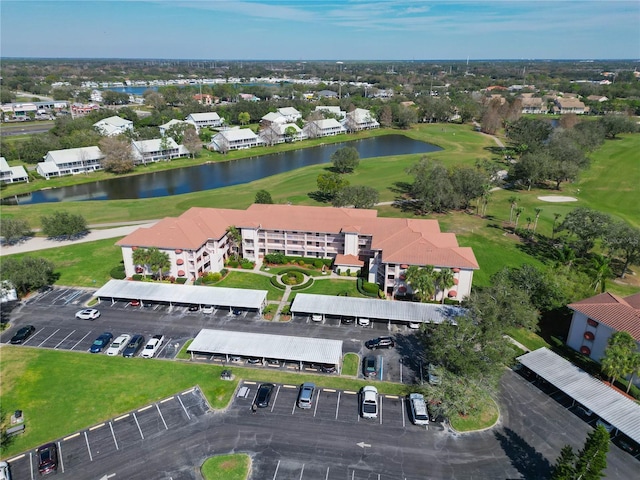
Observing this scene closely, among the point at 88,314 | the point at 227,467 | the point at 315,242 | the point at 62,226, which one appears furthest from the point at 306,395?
the point at 62,226

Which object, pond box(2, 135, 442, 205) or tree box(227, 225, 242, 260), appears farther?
pond box(2, 135, 442, 205)

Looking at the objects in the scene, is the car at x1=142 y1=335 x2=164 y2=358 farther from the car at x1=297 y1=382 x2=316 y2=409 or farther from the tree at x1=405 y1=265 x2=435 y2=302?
the tree at x1=405 y1=265 x2=435 y2=302

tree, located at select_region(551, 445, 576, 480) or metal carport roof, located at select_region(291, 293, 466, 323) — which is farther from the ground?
tree, located at select_region(551, 445, 576, 480)

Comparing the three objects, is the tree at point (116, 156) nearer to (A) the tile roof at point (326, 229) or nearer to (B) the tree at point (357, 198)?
(A) the tile roof at point (326, 229)

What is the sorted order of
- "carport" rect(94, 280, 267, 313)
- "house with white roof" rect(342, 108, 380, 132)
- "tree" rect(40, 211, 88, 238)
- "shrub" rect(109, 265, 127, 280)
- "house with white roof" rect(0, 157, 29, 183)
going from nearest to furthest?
"carport" rect(94, 280, 267, 313) → "shrub" rect(109, 265, 127, 280) → "tree" rect(40, 211, 88, 238) → "house with white roof" rect(0, 157, 29, 183) → "house with white roof" rect(342, 108, 380, 132)

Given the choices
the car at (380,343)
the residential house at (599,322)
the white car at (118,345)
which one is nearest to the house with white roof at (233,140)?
the white car at (118,345)

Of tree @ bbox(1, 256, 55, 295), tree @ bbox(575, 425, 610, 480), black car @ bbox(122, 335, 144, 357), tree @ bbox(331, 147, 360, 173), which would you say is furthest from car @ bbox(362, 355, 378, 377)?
tree @ bbox(331, 147, 360, 173)

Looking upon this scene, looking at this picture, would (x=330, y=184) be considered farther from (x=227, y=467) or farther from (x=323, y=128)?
(x=323, y=128)
